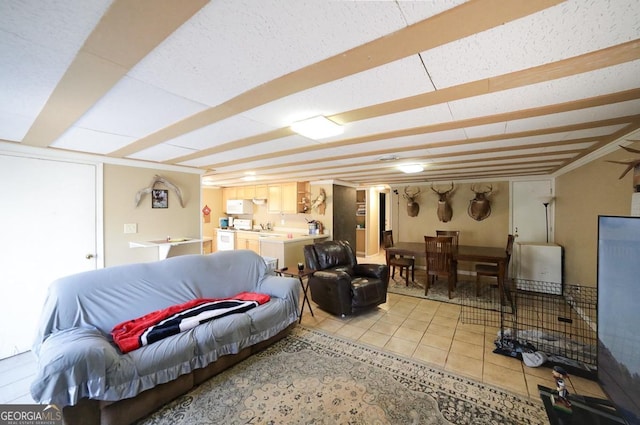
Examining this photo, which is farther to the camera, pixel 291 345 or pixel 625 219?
A: pixel 291 345

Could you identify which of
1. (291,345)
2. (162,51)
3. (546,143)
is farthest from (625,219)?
(291,345)

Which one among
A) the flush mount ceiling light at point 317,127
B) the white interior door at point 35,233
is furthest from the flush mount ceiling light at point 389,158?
the white interior door at point 35,233

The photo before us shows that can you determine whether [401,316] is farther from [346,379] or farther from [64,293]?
[64,293]

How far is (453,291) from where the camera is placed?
14.8 ft

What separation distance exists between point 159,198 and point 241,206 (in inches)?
126

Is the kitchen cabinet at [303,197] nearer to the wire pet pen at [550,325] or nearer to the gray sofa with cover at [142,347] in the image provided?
the gray sofa with cover at [142,347]

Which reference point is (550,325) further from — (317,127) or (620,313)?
(317,127)

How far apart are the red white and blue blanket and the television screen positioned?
8.42ft

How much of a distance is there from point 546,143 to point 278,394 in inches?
137

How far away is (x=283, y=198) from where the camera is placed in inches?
247

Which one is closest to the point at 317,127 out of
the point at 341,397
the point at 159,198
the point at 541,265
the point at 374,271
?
the point at 341,397

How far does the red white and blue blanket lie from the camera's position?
6.17 feet

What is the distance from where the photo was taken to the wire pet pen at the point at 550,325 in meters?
2.40

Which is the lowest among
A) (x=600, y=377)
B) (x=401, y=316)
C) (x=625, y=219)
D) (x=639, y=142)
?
(x=401, y=316)
